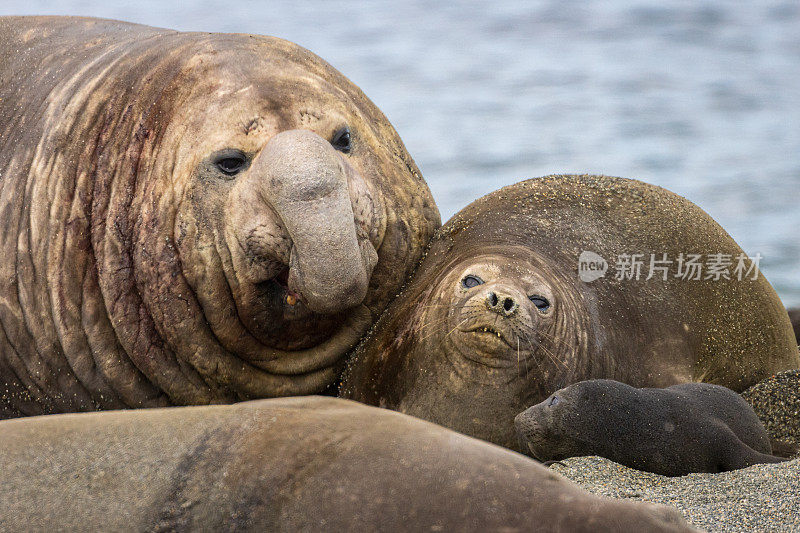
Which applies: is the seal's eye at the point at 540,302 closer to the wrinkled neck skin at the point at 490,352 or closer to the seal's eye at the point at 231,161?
the wrinkled neck skin at the point at 490,352

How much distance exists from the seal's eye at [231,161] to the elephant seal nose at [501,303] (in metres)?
1.03

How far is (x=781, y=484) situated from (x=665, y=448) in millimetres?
544

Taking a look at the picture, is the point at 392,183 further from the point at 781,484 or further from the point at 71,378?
the point at 781,484

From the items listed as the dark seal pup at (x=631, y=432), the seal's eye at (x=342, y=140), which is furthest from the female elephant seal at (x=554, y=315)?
the seal's eye at (x=342, y=140)

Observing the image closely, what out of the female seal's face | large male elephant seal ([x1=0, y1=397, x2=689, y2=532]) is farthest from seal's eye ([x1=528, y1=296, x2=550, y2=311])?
large male elephant seal ([x1=0, y1=397, x2=689, y2=532])

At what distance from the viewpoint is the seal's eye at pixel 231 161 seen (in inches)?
179

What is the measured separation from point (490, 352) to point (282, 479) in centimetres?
192

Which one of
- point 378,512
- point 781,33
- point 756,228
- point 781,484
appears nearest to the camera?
point 378,512

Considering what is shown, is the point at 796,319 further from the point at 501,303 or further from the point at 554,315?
the point at 501,303

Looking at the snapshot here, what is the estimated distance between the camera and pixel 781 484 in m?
3.64

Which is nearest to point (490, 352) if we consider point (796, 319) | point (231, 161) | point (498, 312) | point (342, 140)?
point (498, 312)

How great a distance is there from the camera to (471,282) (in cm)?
462

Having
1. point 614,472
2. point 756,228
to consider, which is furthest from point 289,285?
point 756,228

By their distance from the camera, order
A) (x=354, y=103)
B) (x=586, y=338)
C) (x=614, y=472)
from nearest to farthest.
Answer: (x=614, y=472), (x=586, y=338), (x=354, y=103)
